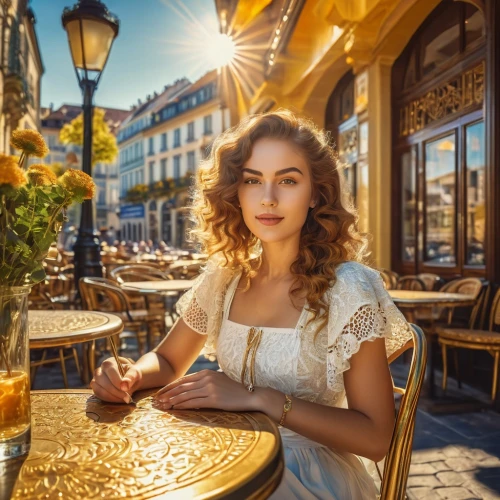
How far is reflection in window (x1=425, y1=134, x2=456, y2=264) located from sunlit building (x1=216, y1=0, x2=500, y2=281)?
0.01 meters

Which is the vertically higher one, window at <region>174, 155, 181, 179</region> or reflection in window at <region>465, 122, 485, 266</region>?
window at <region>174, 155, 181, 179</region>

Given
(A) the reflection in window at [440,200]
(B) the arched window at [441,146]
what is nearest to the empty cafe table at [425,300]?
(B) the arched window at [441,146]

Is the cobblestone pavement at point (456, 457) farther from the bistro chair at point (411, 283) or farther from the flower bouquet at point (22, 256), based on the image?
the flower bouquet at point (22, 256)

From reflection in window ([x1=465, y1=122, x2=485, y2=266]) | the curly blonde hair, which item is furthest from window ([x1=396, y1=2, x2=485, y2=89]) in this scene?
the curly blonde hair

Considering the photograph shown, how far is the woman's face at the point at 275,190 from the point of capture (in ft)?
4.99

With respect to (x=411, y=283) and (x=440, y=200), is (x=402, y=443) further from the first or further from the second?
(x=440, y=200)

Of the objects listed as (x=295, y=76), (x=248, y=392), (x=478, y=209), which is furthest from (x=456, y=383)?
(x=295, y=76)

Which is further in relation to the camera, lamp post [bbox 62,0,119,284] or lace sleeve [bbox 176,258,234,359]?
lamp post [bbox 62,0,119,284]

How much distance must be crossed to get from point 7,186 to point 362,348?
2.89 feet

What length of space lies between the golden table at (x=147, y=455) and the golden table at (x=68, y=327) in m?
1.07

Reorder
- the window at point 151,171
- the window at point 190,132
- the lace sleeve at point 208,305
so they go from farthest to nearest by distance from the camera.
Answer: the window at point 151,171 < the window at point 190,132 < the lace sleeve at point 208,305

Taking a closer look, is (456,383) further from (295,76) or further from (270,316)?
(295,76)

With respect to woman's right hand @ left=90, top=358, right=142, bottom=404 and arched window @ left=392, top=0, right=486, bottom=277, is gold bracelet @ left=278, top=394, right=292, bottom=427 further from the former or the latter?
arched window @ left=392, top=0, right=486, bottom=277

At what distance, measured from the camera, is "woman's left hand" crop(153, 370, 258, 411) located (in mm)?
1160
